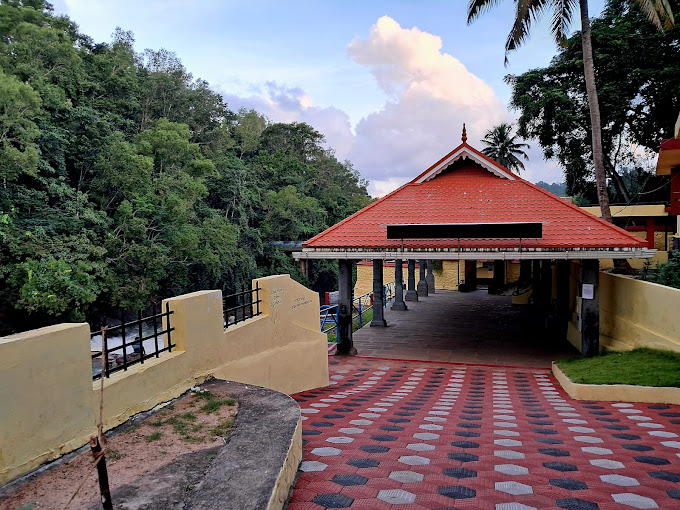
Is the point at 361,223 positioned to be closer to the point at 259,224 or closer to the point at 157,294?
the point at 157,294

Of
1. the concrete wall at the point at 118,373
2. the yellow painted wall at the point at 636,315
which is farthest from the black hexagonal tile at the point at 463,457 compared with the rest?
the yellow painted wall at the point at 636,315

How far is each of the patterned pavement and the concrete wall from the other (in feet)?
3.91

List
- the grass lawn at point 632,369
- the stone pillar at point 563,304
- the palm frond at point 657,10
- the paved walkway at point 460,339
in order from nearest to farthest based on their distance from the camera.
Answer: the grass lawn at point 632,369, the paved walkway at point 460,339, the palm frond at point 657,10, the stone pillar at point 563,304

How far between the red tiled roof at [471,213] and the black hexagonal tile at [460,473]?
25.5ft

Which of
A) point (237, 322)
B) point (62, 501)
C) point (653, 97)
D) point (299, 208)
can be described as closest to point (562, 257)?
point (237, 322)

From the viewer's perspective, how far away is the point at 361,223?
13555 millimetres

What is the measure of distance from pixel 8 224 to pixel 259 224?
22.7 m

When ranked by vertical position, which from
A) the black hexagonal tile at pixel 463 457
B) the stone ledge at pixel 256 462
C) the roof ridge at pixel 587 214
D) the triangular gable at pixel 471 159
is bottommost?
the black hexagonal tile at pixel 463 457

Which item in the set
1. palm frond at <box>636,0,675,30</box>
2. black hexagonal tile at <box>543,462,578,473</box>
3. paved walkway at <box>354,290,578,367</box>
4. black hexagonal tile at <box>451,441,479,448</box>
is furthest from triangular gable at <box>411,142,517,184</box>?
black hexagonal tile at <box>543,462,578,473</box>

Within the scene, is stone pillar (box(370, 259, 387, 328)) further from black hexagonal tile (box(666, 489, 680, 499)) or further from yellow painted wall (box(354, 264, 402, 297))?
yellow painted wall (box(354, 264, 402, 297))

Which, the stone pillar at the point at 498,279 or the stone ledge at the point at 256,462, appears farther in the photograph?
the stone pillar at the point at 498,279

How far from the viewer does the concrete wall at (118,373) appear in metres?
3.56

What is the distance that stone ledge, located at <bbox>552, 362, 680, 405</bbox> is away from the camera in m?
7.68

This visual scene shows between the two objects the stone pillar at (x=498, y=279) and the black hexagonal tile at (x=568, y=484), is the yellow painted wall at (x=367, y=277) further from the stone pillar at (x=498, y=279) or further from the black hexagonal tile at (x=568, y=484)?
the black hexagonal tile at (x=568, y=484)
